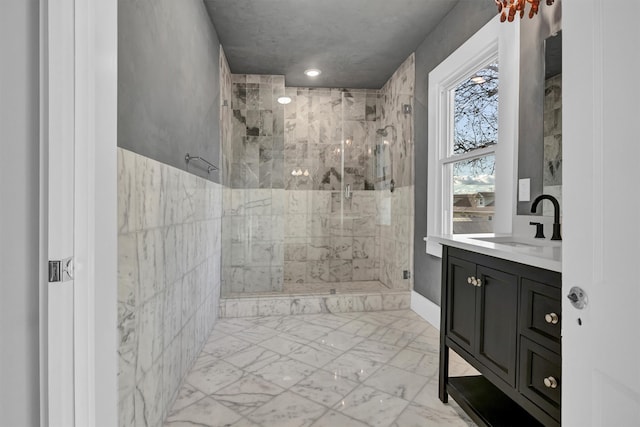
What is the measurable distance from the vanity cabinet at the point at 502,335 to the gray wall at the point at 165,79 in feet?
4.97

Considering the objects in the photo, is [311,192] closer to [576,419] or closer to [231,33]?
[231,33]

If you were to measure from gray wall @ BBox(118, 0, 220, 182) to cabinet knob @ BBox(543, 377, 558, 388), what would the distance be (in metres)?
1.63

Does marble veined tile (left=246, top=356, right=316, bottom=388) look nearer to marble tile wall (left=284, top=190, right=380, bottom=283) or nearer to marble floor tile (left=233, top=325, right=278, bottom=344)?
marble floor tile (left=233, top=325, right=278, bottom=344)

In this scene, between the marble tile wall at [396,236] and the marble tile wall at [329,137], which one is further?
the marble tile wall at [329,137]

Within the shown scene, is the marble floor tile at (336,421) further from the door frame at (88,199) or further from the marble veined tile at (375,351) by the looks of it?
the door frame at (88,199)

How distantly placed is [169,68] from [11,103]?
1.11m

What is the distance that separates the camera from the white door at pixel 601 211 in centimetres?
74

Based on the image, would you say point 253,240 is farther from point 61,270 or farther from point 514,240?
point 61,270

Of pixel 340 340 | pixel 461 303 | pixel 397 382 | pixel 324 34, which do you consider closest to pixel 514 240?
pixel 461 303

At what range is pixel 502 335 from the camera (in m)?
1.42

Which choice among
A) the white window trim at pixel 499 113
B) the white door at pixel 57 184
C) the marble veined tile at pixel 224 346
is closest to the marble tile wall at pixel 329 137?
the white window trim at pixel 499 113

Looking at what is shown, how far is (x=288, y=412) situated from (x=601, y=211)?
1.61 metres

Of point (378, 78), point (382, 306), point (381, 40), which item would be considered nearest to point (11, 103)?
point (381, 40)

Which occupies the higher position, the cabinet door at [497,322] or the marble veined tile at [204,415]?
the cabinet door at [497,322]
